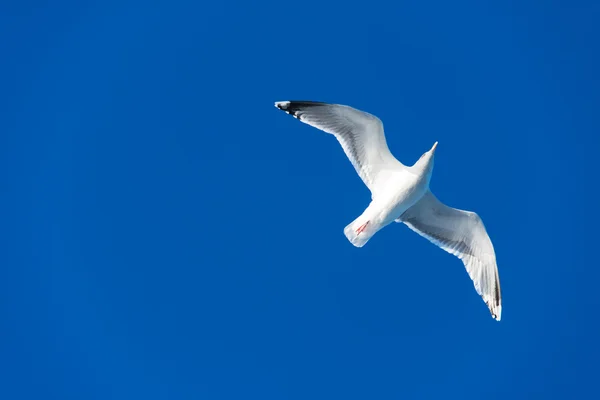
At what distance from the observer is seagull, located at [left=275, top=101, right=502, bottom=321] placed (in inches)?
465

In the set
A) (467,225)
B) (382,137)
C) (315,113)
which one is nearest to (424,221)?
(467,225)

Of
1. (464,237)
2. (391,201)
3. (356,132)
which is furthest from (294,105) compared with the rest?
(464,237)

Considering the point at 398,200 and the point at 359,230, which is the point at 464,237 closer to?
the point at 398,200

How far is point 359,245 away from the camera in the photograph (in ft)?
39.2

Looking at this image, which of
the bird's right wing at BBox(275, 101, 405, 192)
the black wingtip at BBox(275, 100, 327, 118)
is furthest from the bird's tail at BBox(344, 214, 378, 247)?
the black wingtip at BBox(275, 100, 327, 118)

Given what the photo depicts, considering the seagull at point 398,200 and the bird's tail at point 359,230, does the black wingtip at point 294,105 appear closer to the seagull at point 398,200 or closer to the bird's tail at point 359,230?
the seagull at point 398,200

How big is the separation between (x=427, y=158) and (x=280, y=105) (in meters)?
2.29

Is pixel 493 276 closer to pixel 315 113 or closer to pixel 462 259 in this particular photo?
pixel 462 259

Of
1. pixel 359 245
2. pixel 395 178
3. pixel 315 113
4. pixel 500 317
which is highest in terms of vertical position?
pixel 315 113

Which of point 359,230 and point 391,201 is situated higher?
point 391,201

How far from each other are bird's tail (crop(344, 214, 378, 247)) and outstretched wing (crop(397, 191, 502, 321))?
1.03 metres

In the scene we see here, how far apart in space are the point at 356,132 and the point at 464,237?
2.41 meters

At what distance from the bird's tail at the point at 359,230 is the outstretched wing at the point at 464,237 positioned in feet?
3.38

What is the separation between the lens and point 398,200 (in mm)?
11766
